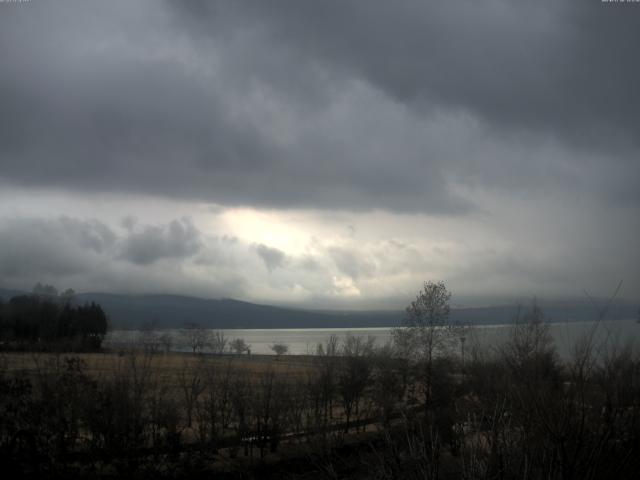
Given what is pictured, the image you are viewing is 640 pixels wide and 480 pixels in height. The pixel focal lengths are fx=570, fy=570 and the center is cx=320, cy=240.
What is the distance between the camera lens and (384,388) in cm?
4469

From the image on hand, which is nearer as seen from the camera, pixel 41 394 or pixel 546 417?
pixel 546 417

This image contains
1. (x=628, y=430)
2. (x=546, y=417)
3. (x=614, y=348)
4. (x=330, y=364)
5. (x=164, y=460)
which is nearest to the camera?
(x=546, y=417)

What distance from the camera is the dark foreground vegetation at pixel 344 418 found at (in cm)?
889

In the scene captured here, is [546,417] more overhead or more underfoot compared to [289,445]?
more overhead

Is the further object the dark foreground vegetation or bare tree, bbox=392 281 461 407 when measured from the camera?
bare tree, bbox=392 281 461 407

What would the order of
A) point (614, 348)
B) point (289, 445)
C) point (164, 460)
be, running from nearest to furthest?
1. point (614, 348)
2. point (164, 460)
3. point (289, 445)

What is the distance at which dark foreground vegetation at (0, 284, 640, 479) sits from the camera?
350 inches

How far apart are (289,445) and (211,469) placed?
20.8 ft

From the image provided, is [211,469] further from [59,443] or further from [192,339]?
[192,339]

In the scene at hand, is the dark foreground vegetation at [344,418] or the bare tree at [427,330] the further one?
the bare tree at [427,330]

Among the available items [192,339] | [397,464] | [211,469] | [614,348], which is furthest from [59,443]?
[192,339]

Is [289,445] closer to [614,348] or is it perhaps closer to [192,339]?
[614,348]

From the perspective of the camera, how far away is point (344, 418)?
154 feet

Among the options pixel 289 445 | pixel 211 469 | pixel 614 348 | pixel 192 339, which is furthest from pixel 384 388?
pixel 192 339
